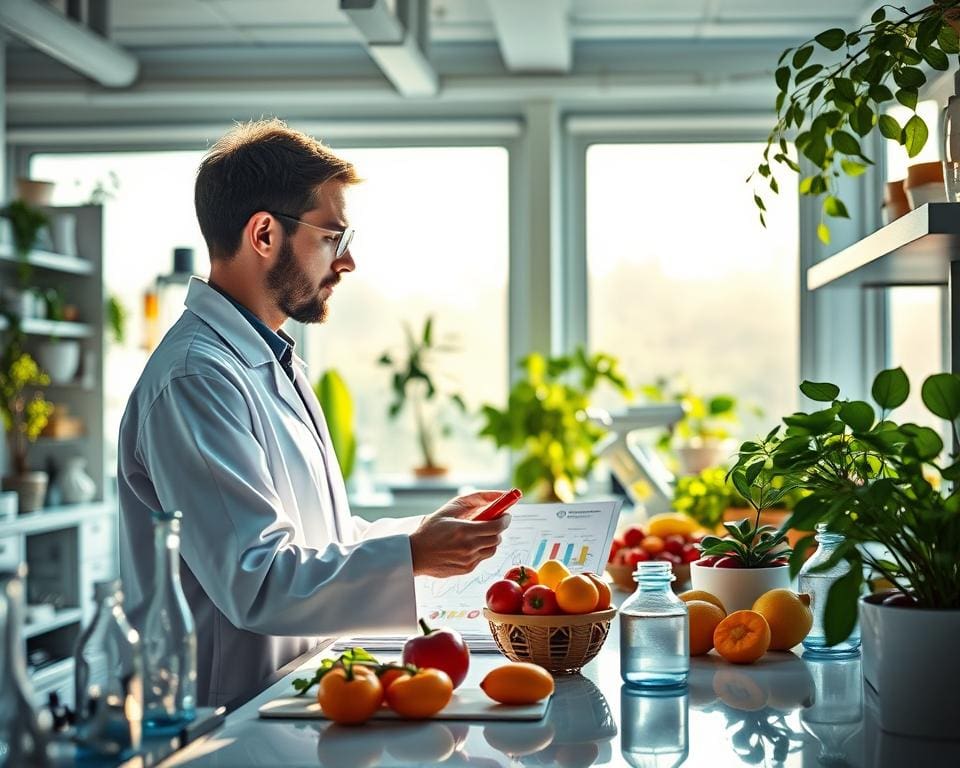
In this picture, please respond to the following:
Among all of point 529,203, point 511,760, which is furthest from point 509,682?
point 529,203

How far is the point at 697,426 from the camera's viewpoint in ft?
16.4

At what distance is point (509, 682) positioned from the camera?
1328 millimetres

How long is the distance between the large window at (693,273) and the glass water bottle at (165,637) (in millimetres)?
4246

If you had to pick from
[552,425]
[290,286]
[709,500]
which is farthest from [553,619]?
[552,425]

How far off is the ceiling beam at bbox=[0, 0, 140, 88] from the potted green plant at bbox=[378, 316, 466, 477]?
1655 mm

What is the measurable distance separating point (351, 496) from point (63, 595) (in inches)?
52.3

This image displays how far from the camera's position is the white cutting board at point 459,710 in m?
1.30

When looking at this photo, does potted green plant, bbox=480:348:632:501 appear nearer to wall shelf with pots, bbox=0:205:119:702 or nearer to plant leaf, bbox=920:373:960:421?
wall shelf with pots, bbox=0:205:119:702

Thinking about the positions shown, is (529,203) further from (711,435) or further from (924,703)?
(924,703)

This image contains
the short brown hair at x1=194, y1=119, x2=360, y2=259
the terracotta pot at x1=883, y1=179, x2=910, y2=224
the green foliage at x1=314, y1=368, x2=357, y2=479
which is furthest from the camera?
the green foliage at x1=314, y1=368, x2=357, y2=479

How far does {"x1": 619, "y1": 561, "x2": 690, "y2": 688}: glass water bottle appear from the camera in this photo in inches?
56.8

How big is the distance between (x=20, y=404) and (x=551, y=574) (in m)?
3.70

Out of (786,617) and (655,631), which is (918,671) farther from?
(786,617)

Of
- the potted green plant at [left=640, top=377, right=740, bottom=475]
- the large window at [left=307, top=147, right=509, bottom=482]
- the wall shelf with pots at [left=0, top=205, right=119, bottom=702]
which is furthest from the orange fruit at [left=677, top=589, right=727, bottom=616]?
the large window at [left=307, top=147, right=509, bottom=482]
